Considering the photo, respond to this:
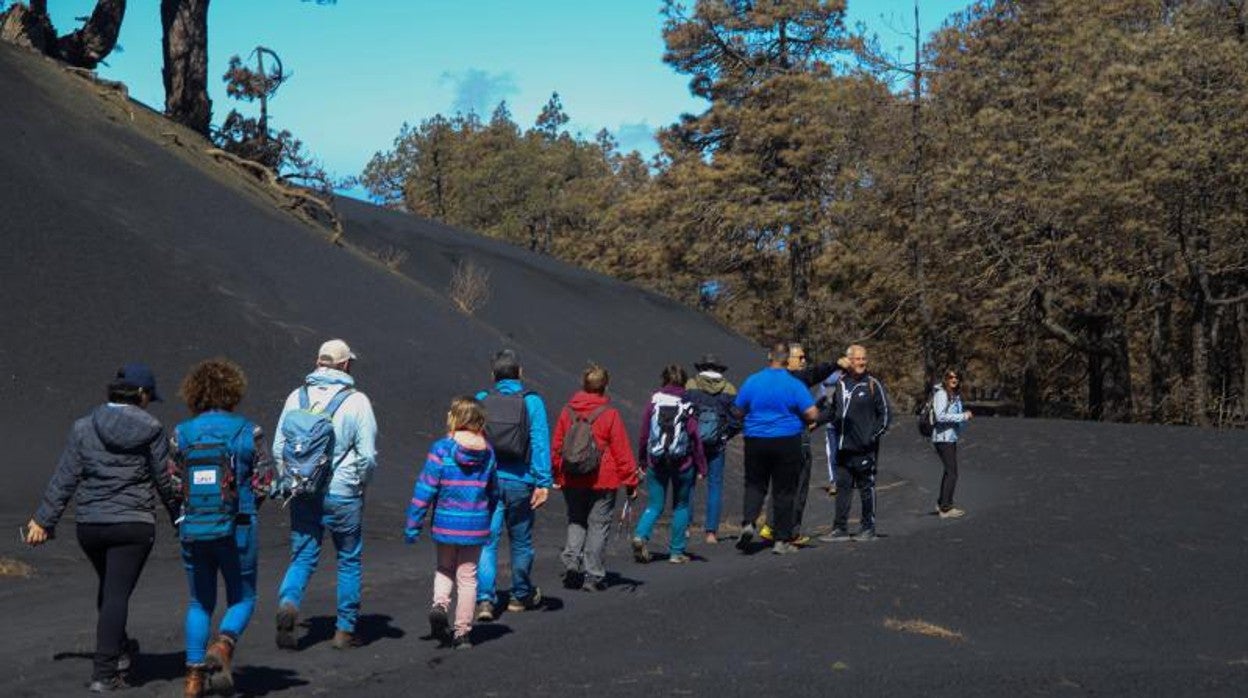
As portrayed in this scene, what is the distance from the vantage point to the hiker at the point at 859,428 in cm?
1447

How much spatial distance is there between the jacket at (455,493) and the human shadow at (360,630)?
3.00 feet

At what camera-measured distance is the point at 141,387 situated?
7.89 metres

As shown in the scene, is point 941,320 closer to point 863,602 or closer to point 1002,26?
point 1002,26

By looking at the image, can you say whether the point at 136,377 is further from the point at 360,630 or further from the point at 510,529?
the point at 510,529

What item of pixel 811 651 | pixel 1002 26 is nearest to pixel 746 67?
pixel 1002 26

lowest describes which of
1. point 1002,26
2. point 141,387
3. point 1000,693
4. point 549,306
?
point 1000,693

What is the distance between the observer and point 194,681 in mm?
7547

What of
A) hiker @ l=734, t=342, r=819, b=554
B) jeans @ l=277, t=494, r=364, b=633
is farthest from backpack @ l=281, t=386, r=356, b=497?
hiker @ l=734, t=342, r=819, b=554

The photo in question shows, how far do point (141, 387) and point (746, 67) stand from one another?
5166 centimetres

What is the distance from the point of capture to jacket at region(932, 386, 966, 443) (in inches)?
676

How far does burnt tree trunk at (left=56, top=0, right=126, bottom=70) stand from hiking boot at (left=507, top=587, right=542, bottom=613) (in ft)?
98.6

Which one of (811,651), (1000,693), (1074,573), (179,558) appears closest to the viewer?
(1000,693)

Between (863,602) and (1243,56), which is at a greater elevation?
(1243,56)

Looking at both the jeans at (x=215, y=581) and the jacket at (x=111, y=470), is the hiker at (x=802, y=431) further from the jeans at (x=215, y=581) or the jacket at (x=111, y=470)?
the jacket at (x=111, y=470)
